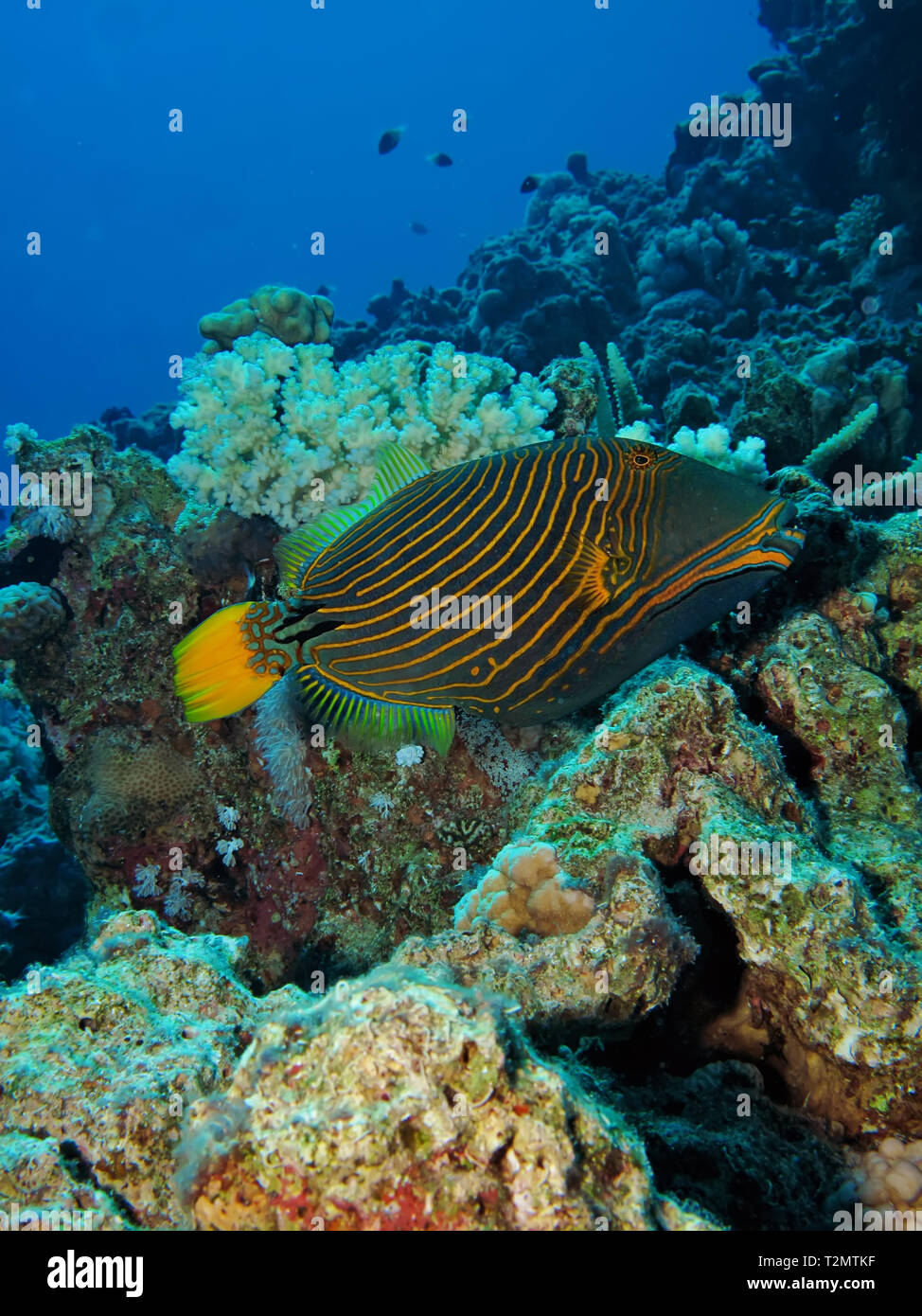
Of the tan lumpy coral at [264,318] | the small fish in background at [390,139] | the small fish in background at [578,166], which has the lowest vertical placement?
the tan lumpy coral at [264,318]

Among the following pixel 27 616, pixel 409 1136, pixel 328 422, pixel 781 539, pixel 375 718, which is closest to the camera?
pixel 409 1136

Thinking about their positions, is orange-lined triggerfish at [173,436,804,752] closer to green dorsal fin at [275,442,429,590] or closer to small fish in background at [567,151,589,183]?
green dorsal fin at [275,442,429,590]

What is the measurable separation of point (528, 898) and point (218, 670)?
4.68 ft

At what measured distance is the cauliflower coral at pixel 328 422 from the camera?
4246 mm

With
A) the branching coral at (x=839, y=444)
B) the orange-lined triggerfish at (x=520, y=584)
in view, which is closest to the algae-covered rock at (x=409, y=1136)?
the orange-lined triggerfish at (x=520, y=584)

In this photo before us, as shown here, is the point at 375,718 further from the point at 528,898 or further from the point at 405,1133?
the point at 405,1133

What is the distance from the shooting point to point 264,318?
7.23 metres

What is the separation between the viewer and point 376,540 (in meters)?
2.66

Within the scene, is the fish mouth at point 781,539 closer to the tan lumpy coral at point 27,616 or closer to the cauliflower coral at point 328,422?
the cauliflower coral at point 328,422

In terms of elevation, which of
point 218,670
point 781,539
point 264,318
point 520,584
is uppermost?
point 264,318

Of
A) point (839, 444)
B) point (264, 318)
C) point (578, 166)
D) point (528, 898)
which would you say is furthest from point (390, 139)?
point (528, 898)

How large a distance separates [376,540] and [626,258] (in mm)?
17534

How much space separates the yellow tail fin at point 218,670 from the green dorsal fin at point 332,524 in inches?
12.2

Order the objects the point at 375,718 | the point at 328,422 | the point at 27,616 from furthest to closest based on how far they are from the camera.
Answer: the point at 328,422
the point at 27,616
the point at 375,718
